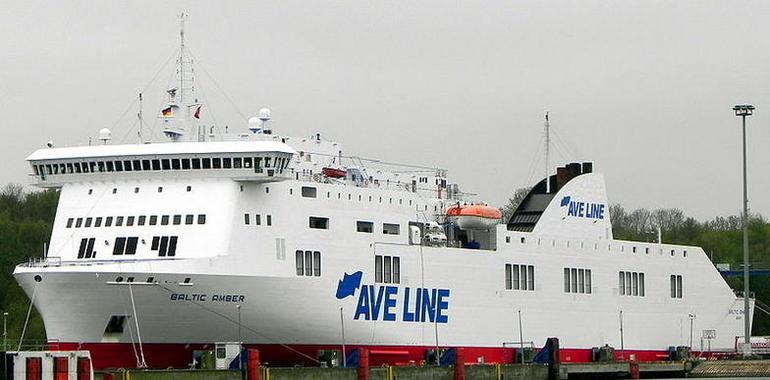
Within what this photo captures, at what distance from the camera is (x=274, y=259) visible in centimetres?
4016

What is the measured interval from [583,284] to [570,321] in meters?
1.53

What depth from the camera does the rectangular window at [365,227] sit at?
43094mm

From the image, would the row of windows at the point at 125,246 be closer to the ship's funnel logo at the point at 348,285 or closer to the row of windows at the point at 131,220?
the row of windows at the point at 131,220

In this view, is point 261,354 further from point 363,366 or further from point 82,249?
point 82,249

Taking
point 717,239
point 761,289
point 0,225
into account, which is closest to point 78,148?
point 0,225

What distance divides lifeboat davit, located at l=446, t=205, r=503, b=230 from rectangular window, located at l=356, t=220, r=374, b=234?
4.42 metres

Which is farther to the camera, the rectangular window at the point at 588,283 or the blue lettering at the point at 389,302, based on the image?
the rectangular window at the point at 588,283

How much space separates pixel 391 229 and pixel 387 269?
4.47 feet

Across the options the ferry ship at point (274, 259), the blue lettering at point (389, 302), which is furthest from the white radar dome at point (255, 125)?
the blue lettering at point (389, 302)

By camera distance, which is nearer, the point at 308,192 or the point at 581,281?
the point at 308,192

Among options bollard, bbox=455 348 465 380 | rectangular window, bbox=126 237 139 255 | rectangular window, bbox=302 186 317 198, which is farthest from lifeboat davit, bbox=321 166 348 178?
bollard, bbox=455 348 465 380

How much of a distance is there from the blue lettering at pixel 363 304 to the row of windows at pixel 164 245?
5.92 metres

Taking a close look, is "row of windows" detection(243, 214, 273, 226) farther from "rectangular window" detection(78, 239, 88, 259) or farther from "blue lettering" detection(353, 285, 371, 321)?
"rectangular window" detection(78, 239, 88, 259)

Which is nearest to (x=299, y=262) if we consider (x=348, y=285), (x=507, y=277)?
(x=348, y=285)
